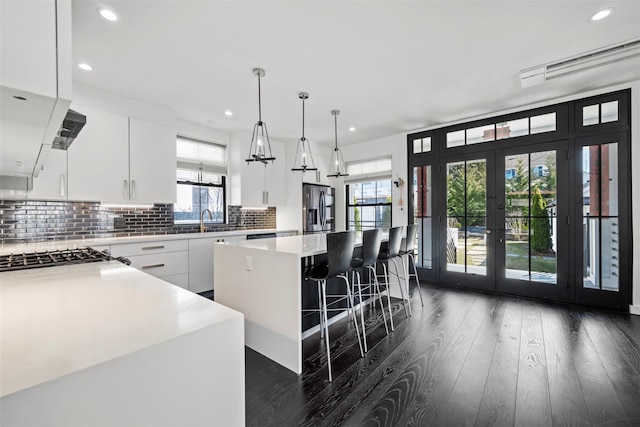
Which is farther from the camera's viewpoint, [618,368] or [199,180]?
[199,180]

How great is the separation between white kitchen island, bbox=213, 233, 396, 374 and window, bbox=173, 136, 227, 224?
2.09 meters

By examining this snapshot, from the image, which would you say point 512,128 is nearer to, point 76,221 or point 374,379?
point 374,379

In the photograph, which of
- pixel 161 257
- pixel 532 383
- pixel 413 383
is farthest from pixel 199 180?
pixel 532 383

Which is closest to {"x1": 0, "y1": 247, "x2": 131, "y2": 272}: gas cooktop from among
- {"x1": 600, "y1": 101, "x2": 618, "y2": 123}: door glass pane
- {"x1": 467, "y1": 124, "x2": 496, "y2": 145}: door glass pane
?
{"x1": 467, "y1": 124, "x2": 496, "y2": 145}: door glass pane

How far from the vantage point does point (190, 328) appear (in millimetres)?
696

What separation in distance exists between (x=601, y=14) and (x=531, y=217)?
8.06 ft

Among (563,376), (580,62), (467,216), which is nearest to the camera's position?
(563,376)

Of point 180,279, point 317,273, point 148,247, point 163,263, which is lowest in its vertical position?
point 180,279

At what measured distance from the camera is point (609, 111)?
3328 mm

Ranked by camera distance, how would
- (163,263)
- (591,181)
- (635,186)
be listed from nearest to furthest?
(635,186) < (591,181) < (163,263)

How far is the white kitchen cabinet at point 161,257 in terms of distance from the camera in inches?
127

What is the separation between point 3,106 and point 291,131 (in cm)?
442

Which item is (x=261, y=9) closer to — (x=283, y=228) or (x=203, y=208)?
(x=203, y=208)

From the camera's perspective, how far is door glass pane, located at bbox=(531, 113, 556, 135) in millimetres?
Answer: 3671
